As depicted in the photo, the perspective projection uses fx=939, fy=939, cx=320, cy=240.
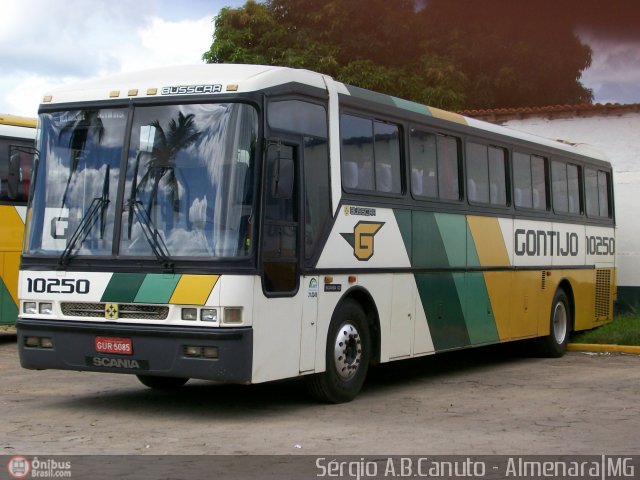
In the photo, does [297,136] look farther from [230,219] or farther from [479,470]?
[479,470]

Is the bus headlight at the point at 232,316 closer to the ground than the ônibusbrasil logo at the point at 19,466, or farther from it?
farther from it

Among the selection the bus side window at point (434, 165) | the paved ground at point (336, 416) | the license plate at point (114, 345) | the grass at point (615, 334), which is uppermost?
the bus side window at point (434, 165)

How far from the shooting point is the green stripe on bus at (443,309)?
1112 centimetres

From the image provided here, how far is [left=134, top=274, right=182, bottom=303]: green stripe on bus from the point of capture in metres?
8.07

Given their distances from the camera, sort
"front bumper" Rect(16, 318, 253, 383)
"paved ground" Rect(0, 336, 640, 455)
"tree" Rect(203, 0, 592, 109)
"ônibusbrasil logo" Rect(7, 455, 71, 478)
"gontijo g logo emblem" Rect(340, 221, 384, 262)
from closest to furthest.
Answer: "ônibusbrasil logo" Rect(7, 455, 71, 478) < "paved ground" Rect(0, 336, 640, 455) < "front bumper" Rect(16, 318, 253, 383) < "gontijo g logo emblem" Rect(340, 221, 384, 262) < "tree" Rect(203, 0, 592, 109)

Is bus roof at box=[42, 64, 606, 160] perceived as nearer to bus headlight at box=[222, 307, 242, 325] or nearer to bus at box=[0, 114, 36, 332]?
bus headlight at box=[222, 307, 242, 325]

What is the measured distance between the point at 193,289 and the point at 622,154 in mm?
13267

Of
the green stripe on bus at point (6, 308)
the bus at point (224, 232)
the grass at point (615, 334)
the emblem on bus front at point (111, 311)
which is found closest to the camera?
the bus at point (224, 232)

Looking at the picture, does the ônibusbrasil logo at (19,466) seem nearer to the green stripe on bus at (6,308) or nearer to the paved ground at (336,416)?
the paved ground at (336,416)

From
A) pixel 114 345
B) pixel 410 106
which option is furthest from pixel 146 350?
pixel 410 106

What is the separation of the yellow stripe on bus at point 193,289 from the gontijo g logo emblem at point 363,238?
1.93 m

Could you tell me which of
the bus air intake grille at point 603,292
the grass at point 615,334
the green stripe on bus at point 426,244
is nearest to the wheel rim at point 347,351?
the green stripe on bus at point 426,244

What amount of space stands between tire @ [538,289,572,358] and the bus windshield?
26.4ft

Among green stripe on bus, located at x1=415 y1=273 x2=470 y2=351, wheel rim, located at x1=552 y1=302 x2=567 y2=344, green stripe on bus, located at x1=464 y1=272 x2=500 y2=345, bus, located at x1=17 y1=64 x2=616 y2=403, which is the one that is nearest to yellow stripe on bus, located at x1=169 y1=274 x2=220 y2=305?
bus, located at x1=17 y1=64 x2=616 y2=403
